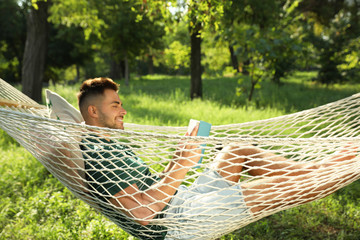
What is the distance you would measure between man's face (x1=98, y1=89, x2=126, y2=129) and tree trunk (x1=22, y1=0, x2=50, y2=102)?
4.30 m

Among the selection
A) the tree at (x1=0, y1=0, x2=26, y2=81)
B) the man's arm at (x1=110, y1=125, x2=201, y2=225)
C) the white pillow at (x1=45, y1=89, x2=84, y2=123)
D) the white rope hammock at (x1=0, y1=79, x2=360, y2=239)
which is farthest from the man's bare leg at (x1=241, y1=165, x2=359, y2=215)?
the tree at (x1=0, y1=0, x2=26, y2=81)

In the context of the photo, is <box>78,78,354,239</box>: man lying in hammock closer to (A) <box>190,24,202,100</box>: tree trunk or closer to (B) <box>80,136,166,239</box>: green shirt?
(B) <box>80,136,166,239</box>: green shirt

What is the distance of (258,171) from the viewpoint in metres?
1.46

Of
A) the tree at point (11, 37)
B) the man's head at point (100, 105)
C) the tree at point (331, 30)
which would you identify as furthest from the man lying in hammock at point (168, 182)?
the tree at point (11, 37)

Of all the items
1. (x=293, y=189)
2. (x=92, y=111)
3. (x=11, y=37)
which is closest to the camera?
(x=293, y=189)

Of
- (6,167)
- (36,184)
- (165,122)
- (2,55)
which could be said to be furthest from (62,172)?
(2,55)

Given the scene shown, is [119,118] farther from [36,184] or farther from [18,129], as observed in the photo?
[36,184]

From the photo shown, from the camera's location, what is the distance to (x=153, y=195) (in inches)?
47.8

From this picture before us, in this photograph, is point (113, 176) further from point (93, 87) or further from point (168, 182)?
point (93, 87)

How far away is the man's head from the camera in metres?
1.41

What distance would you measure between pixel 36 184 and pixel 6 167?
47cm

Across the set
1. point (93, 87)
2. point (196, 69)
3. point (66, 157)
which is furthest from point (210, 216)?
point (196, 69)

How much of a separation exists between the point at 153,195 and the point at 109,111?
464 mm

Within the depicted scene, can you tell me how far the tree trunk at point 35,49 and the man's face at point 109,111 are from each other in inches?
169
